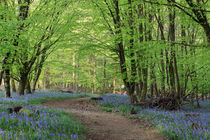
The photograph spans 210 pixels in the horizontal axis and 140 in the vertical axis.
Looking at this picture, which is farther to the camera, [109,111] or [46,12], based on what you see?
[46,12]

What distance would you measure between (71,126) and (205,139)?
155 inches

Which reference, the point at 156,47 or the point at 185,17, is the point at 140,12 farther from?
the point at 156,47

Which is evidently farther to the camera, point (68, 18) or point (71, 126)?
point (68, 18)

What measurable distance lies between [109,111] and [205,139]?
618cm

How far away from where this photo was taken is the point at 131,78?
10.6 meters

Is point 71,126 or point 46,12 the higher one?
point 46,12

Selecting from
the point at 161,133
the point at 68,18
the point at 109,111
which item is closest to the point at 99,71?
the point at 68,18

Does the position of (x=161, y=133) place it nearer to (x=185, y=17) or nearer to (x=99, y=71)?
(x=185, y=17)

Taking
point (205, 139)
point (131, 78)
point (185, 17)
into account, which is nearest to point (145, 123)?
point (205, 139)

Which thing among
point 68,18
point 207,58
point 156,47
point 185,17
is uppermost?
point 68,18

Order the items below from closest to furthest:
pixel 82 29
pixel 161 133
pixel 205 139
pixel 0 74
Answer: pixel 205 139, pixel 161 133, pixel 0 74, pixel 82 29

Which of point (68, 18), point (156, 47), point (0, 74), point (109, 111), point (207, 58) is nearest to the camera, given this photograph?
point (156, 47)

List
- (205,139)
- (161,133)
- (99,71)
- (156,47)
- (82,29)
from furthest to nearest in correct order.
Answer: (99,71) → (82,29) → (156,47) → (161,133) → (205,139)

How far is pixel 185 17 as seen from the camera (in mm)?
7910
